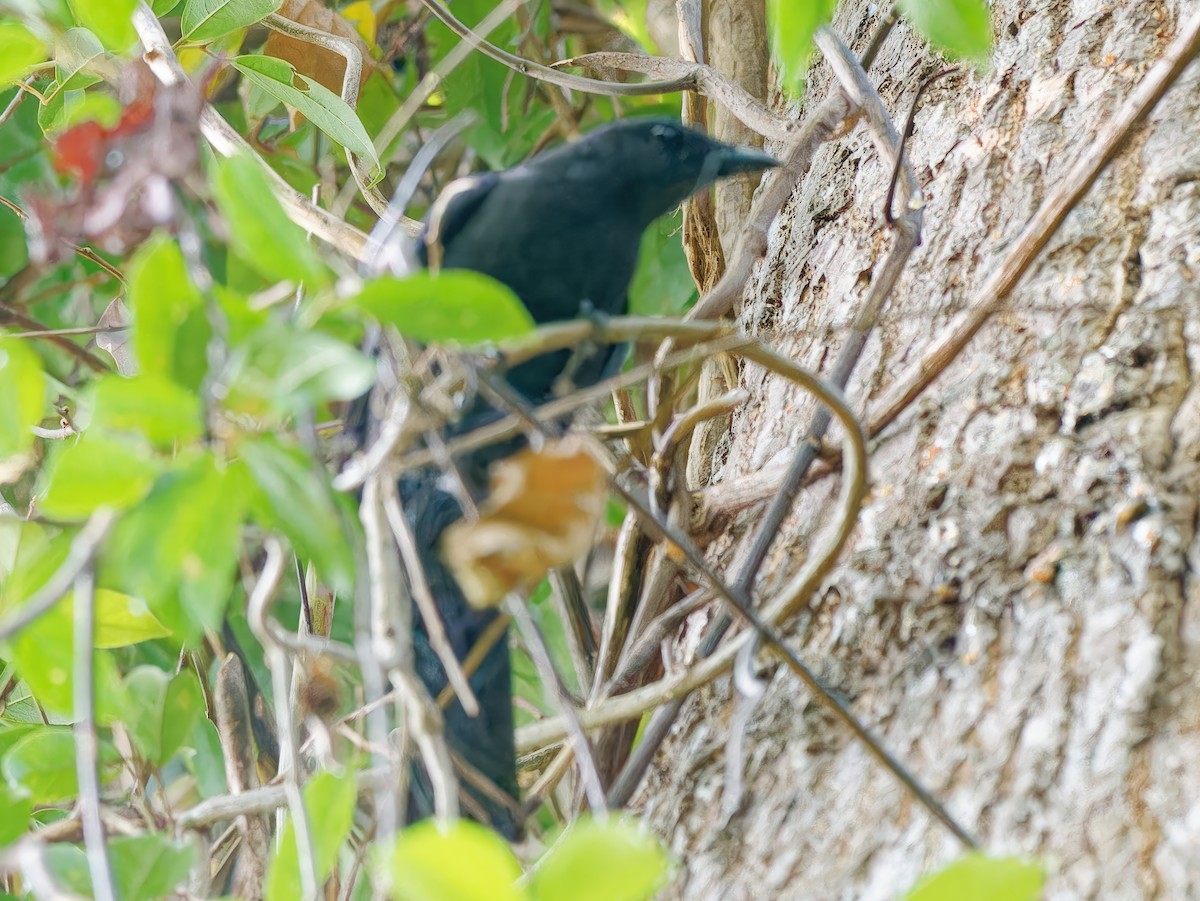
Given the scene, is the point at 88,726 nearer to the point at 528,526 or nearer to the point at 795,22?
the point at 528,526

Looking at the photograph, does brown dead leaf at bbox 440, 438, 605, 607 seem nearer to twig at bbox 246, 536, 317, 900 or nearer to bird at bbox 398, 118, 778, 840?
twig at bbox 246, 536, 317, 900

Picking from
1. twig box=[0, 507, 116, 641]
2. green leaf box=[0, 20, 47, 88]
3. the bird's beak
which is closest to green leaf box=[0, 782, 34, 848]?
twig box=[0, 507, 116, 641]

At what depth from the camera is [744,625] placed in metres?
1.19

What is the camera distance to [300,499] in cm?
78

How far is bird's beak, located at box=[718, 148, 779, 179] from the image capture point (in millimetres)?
1701

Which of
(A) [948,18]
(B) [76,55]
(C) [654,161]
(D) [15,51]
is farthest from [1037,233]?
(B) [76,55]

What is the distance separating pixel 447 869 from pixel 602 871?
0.09 m

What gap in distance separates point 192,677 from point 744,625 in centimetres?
67

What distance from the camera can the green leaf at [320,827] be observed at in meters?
0.90

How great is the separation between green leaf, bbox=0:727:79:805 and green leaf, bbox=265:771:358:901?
466 mm

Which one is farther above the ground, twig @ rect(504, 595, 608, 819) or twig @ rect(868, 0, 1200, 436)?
twig @ rect(868, 0, 1200, 436)

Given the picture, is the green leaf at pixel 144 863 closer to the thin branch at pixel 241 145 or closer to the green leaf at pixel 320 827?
the green leaf at pixel 320 827

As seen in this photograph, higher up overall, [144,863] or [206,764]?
[144,863]

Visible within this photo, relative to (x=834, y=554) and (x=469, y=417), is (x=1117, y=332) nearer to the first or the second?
(x=834, y=554)
